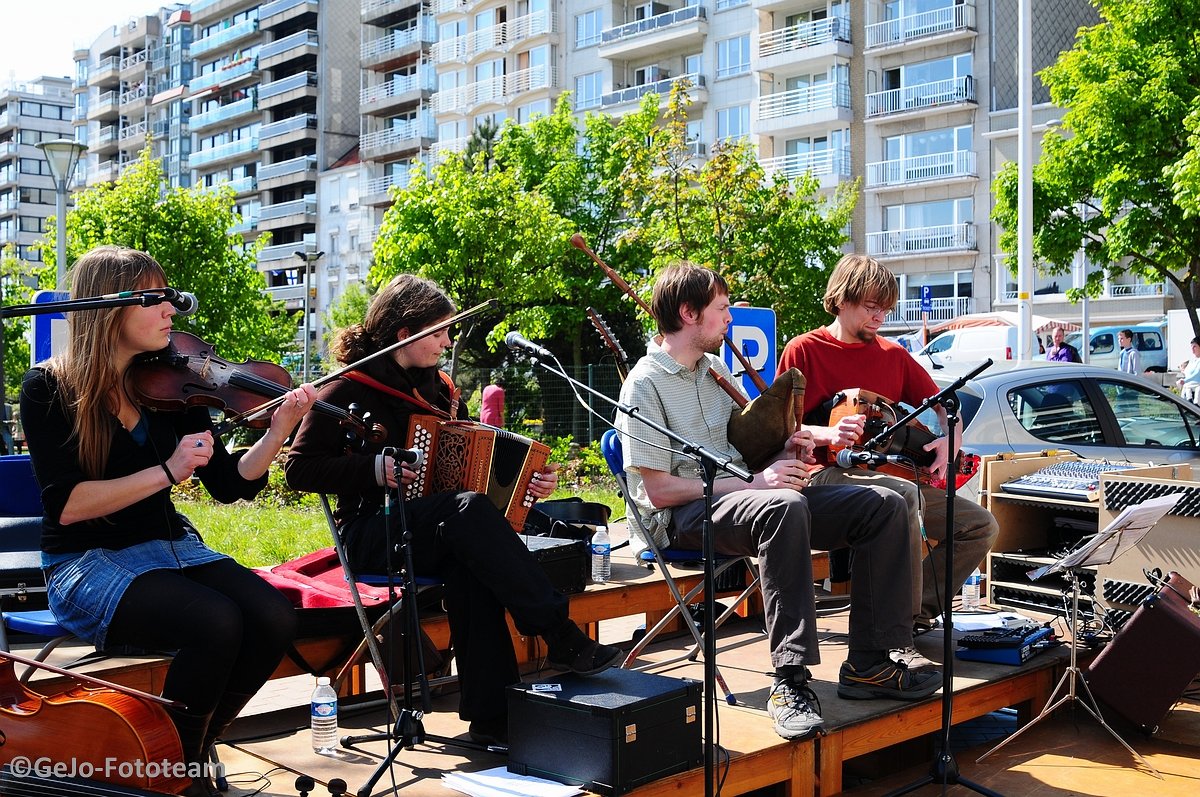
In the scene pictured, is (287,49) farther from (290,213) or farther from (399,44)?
(399,44)

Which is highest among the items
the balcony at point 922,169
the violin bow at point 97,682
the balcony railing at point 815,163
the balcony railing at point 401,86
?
the balcony railing at point 401,86

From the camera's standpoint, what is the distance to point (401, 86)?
5516 centimetres

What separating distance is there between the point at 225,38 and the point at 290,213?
1389cm

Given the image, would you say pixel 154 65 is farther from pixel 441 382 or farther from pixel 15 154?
pixel 441 382

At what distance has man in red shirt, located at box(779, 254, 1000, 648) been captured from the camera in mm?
4906

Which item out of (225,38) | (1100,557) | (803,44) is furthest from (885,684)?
(225,38)

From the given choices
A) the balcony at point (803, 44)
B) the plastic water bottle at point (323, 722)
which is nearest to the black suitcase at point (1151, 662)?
the plastic water bottle at point (323, 722)

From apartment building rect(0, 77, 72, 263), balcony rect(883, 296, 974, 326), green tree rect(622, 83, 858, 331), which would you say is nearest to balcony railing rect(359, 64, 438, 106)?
balcony rect(883, 296, 974, 326)

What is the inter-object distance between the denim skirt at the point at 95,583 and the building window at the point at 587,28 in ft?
136

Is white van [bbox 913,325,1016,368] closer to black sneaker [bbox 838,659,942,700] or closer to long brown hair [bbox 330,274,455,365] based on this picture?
black sneaker [bbox 838,659,942,700]

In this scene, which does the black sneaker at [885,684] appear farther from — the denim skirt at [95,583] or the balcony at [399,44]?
the balcony at [399,44]

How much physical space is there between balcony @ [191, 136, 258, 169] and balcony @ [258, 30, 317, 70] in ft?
13.7

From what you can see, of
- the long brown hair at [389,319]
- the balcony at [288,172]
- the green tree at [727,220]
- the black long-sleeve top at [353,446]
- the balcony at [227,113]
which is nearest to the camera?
the black long-sleeve top at [353,446]

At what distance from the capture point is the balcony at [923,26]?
34.3 metres
